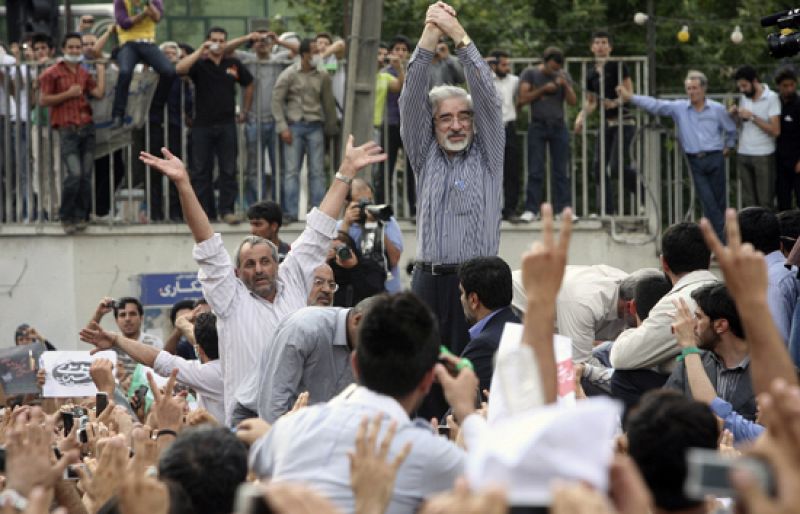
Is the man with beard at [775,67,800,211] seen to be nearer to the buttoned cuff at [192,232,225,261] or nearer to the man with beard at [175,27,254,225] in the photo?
the man with beard at [175,27,254,225]

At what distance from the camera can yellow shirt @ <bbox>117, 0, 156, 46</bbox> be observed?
14711 millimetres

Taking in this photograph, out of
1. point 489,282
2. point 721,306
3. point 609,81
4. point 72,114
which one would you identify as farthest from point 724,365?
point 72,114

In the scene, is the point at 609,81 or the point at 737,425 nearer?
the point at 737,425

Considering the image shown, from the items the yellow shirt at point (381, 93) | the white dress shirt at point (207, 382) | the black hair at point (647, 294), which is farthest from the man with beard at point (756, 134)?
the white dress shirt at point (207, 382)

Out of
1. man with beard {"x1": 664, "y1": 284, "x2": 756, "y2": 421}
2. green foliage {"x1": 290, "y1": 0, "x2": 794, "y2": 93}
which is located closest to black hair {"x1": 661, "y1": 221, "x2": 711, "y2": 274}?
man with beard {"x1": 664, "y1": 284, "x2": 756, "y2": 421}

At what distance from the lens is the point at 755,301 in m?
3.81

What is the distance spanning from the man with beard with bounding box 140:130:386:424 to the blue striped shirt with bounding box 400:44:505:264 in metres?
0.35

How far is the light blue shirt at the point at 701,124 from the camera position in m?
14.6

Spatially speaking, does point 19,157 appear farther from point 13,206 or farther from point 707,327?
point 707,327

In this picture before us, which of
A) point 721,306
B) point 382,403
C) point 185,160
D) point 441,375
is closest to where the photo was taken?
point 382,403

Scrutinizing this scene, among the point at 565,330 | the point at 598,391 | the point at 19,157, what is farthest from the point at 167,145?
the point at 598,391

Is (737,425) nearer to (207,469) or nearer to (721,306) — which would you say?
(721,306)

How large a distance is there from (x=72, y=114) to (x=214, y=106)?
127cm

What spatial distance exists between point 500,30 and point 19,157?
25.6ft
